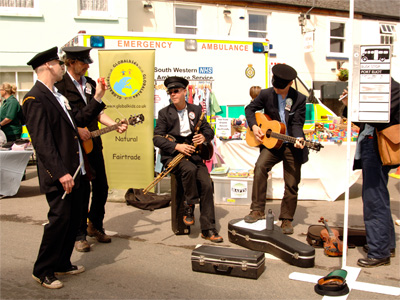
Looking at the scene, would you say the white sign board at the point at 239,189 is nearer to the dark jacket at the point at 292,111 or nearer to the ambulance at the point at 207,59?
the dark jacket at the point at 292,111

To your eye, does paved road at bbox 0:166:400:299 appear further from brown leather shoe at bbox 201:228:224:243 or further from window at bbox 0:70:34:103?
window at bbox 0:70:34:103

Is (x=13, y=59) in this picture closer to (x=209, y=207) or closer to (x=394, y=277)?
(x=209, y=207)

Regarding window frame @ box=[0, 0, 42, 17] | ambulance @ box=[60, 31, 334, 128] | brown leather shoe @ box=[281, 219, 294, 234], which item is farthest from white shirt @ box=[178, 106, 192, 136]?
window frame @ box=[0, 0, 42, 17]

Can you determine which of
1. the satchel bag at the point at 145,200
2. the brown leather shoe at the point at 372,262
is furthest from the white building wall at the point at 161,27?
the brown leather shoe at the point at 372,262

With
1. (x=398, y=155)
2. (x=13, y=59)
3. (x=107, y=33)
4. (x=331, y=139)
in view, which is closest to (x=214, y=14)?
(x=13, y=59)

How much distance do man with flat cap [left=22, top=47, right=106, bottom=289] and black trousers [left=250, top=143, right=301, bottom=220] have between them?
92.8 inches

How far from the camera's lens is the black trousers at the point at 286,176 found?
17.3ft

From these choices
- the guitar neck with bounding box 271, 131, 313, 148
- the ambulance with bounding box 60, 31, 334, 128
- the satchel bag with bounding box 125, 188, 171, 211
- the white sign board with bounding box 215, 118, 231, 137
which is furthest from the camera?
the ambulance with bounding box 60, 31, 334, 128

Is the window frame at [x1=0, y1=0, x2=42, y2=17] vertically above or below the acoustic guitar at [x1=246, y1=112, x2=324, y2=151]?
above

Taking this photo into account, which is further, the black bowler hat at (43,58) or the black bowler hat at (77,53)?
the black bowler hat at (77,53)

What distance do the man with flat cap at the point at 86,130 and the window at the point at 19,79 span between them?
9599mm

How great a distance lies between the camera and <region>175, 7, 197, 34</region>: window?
15.2m

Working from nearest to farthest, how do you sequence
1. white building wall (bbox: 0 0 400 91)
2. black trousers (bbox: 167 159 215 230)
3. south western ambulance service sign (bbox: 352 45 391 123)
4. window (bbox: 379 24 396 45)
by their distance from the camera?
south western ambulance service sign (bbox: 352 45 391 123), black trousers (bbox: 167 159 215 230), white building wall (bbox: 0 0 400 91), window (bbox: 379 24 396 45)

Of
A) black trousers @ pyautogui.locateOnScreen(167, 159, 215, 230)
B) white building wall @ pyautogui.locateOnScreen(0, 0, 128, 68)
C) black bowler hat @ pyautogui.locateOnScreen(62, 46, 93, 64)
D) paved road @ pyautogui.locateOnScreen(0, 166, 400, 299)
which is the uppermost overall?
white building wall @ pyautogui.locateOnScreen(0, 0, 128, 68)
